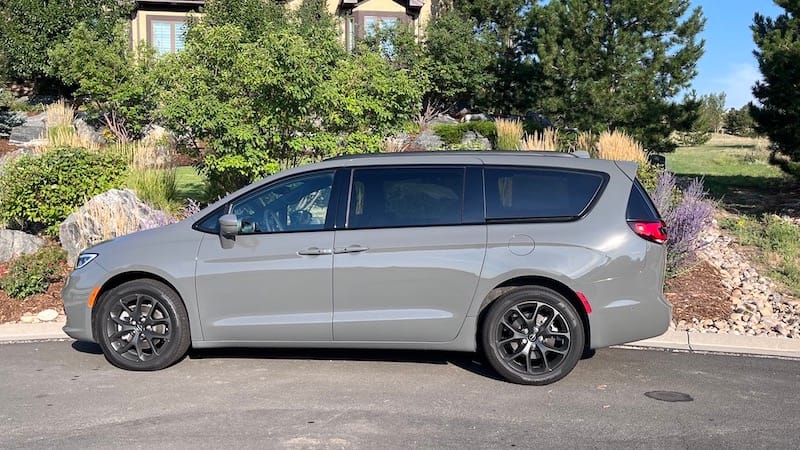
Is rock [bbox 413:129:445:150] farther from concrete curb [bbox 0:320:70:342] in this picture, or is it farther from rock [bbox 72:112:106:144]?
concrete curb [bbox 0:320:70:342]

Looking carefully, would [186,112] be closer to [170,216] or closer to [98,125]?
[170,216]

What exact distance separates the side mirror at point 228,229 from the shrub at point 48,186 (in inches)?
202

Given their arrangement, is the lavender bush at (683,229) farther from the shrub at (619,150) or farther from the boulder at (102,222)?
the boulder at (102,222)

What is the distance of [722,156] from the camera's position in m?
27.3

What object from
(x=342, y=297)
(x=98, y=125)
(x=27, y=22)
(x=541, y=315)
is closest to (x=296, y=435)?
(x=342, y=297)

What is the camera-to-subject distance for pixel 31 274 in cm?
879

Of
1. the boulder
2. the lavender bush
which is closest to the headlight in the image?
the boulder

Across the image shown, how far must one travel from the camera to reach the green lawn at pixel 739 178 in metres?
14.5

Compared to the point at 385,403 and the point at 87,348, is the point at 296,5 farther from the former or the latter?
the point at 385,403

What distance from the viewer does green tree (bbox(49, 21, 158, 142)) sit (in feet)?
50.4

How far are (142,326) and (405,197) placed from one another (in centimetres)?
239

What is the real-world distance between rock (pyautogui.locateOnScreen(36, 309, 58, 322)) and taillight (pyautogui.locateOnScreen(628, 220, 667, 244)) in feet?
20.1

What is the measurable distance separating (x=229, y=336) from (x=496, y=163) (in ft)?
8.42

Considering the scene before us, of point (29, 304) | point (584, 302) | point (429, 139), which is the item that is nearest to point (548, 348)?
point (584, 302)
